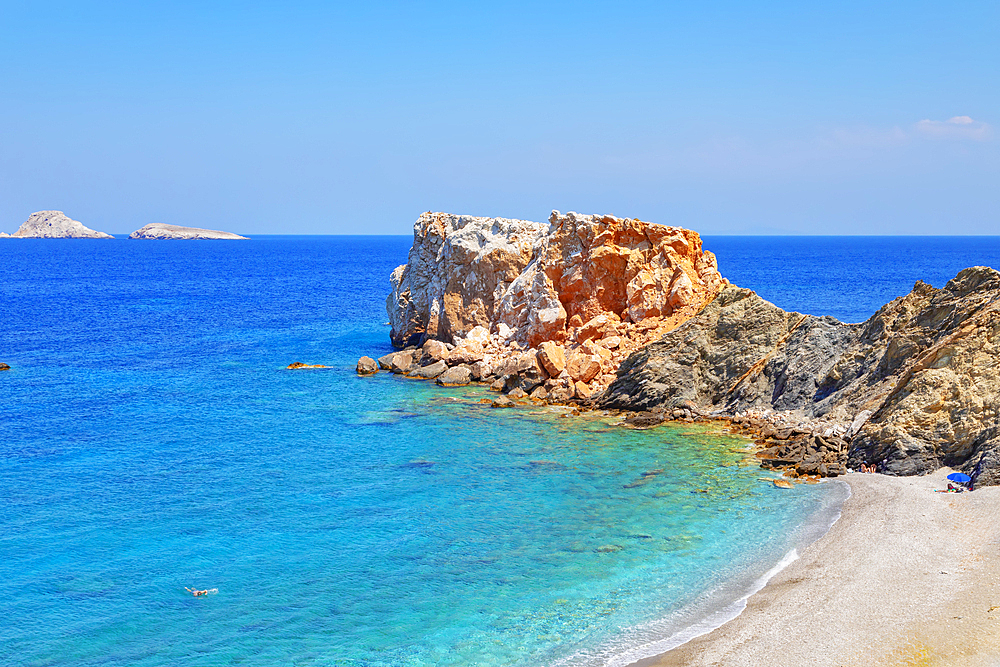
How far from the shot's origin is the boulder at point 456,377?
47312 mm

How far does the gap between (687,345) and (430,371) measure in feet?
54.7

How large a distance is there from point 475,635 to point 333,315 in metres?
66.8

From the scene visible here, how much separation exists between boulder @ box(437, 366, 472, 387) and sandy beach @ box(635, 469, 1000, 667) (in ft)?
87.2

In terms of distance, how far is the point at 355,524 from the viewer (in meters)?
25.2

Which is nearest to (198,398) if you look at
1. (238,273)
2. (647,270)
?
(647,270)

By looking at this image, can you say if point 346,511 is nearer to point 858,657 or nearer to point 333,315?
point 858,657

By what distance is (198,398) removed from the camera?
43500mm

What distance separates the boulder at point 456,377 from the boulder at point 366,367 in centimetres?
508

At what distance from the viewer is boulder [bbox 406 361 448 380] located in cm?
4853

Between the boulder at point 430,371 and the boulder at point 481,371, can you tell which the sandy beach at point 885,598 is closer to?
the boulder at point 481,371

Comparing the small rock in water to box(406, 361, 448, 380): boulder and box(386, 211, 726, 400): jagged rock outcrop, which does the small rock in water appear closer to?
box(386, 211, 726, 400): jagged rock outcrop

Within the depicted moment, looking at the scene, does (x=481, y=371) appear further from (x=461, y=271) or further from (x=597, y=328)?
(x=461, y=271)

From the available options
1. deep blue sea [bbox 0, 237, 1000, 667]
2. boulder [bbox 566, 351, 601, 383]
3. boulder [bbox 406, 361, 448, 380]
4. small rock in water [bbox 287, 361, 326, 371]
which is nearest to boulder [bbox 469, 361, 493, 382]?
boulder [bbox 406, 361, 448, 380]

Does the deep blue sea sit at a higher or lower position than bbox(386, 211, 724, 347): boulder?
lower
